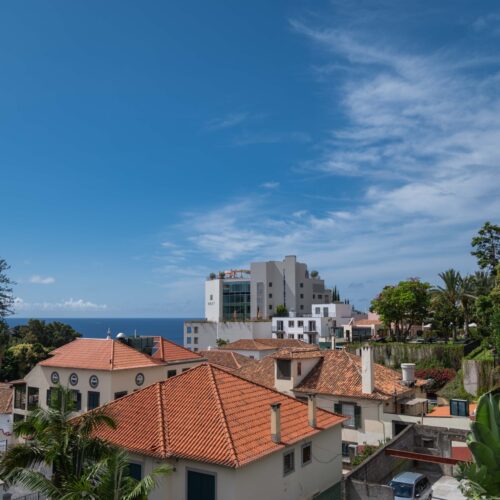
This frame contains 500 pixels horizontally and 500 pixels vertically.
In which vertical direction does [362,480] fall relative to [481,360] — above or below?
below

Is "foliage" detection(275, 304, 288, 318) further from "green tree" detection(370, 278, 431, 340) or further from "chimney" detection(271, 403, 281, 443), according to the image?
"chimney" detection(271, 403, 281, 443)

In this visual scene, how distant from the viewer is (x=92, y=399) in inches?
1574

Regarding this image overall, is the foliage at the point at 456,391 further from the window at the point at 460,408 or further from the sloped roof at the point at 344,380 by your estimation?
the window at the point at 460,408

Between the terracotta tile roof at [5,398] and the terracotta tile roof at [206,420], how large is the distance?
2575cm

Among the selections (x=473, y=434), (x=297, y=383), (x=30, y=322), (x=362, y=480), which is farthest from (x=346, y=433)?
(x=30, y=322)

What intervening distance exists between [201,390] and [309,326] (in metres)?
87.6

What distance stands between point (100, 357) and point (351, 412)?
67.1 feet

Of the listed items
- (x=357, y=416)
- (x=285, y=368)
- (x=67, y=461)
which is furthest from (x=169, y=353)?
(x=67, y=461)

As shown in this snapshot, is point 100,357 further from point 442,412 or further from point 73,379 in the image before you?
point 442,412

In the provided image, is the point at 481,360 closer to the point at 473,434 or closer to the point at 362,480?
the point at 362,480

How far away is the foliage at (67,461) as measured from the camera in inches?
584

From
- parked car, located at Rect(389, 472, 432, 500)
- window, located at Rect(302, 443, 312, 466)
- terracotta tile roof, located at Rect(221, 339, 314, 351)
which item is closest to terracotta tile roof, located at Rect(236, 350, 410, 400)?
parked car, located at Rect(389, 472, 432, 500)

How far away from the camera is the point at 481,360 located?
46062mm

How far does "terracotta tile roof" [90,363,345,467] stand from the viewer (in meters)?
20.7
